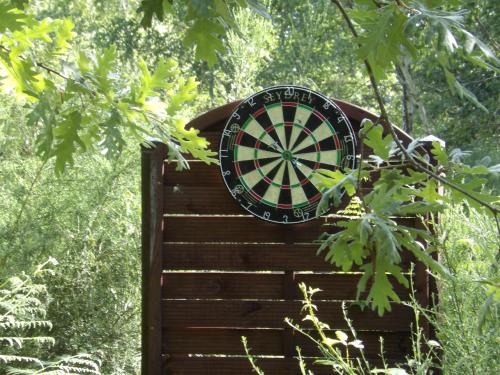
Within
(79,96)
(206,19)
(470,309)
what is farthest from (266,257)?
(206,19)

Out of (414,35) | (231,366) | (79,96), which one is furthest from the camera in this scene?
(231,366)

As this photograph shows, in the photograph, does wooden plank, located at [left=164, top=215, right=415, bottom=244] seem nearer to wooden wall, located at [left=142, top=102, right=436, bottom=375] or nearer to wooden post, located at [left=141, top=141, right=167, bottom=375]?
wooden wall, located at [left=142, top=102, right=436, bottom=375]

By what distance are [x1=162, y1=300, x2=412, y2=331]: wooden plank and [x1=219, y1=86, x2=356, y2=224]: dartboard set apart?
1.39 ft

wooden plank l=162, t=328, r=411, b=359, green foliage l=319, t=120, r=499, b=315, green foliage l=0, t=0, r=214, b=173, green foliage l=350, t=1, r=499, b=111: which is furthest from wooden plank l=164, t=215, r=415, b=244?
green foliage l=350, t=1, r=499, b=111

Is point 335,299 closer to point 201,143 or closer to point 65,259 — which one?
point 65,259

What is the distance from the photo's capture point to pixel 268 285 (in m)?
4.33

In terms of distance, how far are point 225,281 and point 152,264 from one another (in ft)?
1.17

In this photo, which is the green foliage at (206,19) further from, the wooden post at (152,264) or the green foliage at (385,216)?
the wooden post at (152,264)

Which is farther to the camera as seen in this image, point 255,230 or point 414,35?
point 255,230

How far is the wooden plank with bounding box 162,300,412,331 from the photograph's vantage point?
4309 millimetres

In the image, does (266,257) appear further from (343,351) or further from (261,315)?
(343,351)

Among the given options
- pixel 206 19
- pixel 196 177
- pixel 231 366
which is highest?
pixel 196 177

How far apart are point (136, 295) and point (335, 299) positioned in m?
1.17

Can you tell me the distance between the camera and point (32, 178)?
192 inches
